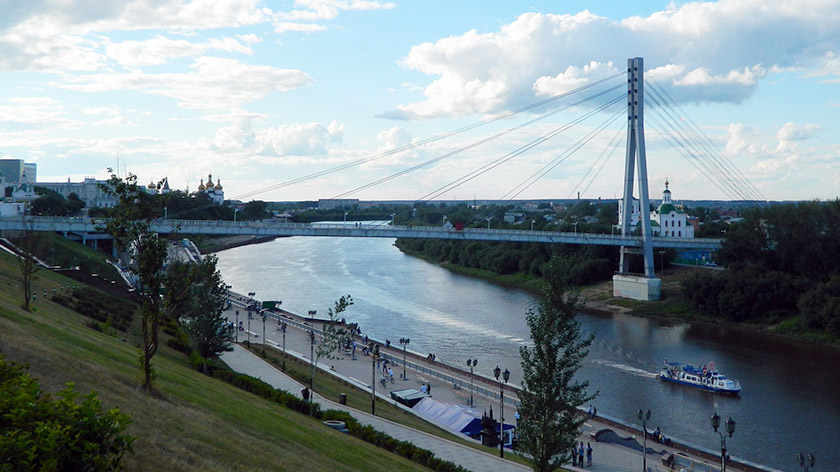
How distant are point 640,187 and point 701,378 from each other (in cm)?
1523

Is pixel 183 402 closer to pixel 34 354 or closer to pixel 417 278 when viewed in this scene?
pixel 34 354

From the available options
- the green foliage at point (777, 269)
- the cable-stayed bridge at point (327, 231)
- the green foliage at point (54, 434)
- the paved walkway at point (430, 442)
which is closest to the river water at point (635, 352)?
the green foliage at point (777, 269)

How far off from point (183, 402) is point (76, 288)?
14.6m

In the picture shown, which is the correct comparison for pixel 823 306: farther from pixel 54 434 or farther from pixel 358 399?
pixel 54 434

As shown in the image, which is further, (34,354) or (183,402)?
(183,402)

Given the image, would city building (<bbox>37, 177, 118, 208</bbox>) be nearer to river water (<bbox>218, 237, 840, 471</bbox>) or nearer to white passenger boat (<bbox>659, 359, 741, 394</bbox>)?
river water (<bbox>218, 237, 840, 471</bbox>)

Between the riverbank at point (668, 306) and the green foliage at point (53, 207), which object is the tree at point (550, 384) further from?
the green foliage at point (53, 207)

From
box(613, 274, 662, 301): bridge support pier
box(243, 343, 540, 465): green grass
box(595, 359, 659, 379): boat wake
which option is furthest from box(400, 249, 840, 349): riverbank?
box(243, 343, 540, 465): green grass

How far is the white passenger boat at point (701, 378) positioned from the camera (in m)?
19.8

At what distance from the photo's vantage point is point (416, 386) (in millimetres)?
20203

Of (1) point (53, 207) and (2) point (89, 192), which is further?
(2) point (89, 192)

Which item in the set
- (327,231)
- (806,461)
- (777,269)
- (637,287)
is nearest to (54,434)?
(806,461)

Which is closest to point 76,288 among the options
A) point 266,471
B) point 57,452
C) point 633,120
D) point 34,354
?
point 34,354

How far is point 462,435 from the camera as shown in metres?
14.8
